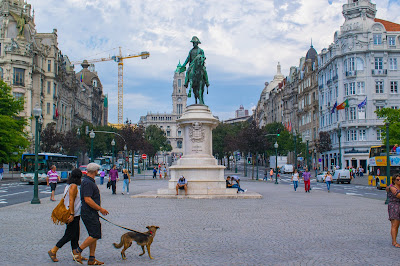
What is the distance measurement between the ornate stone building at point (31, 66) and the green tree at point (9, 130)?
735 centimetres

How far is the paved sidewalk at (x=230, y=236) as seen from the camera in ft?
26.5

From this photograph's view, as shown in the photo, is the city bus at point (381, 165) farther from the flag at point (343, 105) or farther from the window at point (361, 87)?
the window at point (361, 87)

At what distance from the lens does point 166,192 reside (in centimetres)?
2283

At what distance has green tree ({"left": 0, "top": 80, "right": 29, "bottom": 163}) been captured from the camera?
148 ft

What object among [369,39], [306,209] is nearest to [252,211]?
[306,209]

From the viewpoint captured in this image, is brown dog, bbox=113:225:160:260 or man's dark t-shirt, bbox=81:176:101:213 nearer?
man's dark t-shirt, bbox=81:176:101:213

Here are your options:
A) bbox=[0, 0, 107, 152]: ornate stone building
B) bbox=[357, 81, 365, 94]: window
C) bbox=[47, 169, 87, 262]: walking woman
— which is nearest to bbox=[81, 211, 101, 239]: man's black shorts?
bbox=[47, 169, 87, 262]: walking woman

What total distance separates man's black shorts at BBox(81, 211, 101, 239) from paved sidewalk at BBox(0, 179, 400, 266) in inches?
28.9

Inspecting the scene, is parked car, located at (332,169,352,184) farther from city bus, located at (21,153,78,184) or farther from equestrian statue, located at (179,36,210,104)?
city bus, located at (21,153,78,184)

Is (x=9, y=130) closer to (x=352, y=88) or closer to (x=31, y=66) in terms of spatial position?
(x=31, y=66)

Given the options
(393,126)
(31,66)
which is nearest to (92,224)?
(393,126)

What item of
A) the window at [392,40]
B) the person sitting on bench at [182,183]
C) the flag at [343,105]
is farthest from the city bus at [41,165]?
the window at [392,40]

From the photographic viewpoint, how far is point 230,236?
10.6 meters

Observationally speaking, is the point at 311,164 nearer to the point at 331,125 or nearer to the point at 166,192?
the point at 331,125
